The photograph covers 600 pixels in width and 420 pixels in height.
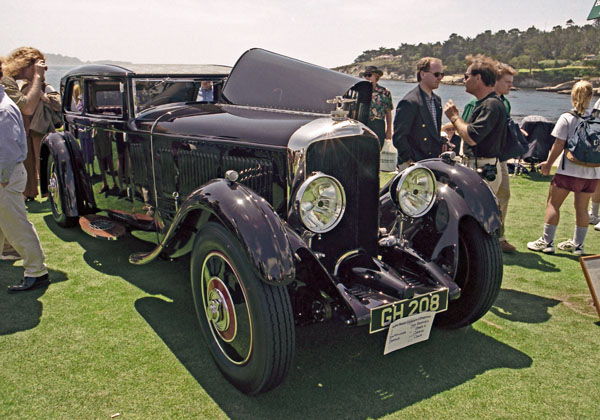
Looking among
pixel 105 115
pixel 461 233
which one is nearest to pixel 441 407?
pixel 461 233

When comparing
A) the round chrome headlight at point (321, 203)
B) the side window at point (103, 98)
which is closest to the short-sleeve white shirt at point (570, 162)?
the round chrome headlight at point (321, 203)

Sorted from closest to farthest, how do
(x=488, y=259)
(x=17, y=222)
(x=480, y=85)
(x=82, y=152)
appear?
(x=488, y=259)
(x=17, y=222)
(x=480, y=85)
(x=82, y=152)

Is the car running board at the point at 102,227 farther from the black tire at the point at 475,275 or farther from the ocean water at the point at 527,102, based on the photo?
the ocean water at the point at 527,102

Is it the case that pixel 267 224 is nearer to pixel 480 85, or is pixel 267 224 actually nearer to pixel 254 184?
pixel 254 184

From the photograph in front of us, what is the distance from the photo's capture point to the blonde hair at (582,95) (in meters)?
4.34

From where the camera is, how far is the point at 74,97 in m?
4.95

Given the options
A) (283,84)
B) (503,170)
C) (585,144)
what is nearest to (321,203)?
(283,84)

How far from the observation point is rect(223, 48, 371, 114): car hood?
3.29m

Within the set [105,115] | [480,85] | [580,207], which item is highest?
[480,85]

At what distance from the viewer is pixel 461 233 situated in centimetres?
302

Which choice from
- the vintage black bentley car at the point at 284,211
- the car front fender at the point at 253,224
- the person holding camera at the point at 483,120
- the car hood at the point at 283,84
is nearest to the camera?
the car front fender at the point at 253,224

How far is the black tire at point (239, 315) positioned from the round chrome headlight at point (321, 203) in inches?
16.6

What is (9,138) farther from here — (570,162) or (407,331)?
(570,162)

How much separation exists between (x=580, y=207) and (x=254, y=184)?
341 centimetres
